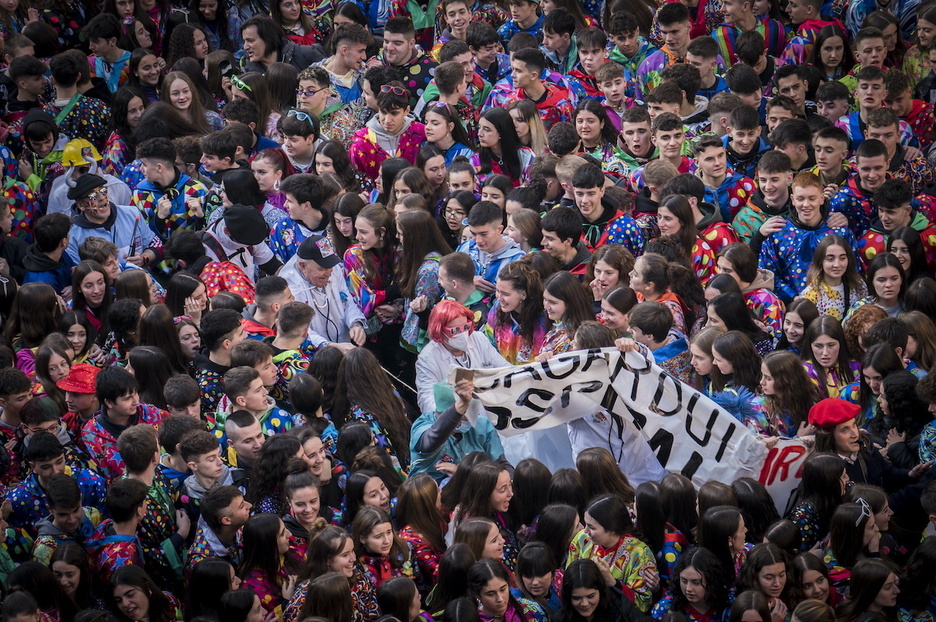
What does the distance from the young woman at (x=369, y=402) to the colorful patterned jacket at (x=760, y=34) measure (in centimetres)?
574

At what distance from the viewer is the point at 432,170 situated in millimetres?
10797

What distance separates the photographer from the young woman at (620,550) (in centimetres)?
704

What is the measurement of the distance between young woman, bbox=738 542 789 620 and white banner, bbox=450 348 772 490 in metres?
1.13

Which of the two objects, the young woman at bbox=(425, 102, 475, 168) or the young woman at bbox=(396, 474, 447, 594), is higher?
the young woman at bbox=(425, 102, 475, 168)

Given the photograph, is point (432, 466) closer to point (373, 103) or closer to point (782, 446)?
point (782, 446)

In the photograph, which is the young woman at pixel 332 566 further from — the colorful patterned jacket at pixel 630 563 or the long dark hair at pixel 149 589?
the colorful patterned jacket at pixel 630 563

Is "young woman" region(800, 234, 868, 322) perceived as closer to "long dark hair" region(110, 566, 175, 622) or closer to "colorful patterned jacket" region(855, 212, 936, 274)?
"colorful patterned jacket" region(855, 212, 936, 274)

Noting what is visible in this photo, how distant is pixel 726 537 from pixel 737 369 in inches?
62.0

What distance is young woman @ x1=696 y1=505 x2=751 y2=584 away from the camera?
7.00m

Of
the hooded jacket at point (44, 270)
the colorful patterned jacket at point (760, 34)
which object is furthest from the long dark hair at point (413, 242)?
the colorful patterned jacket at point (760, 34)

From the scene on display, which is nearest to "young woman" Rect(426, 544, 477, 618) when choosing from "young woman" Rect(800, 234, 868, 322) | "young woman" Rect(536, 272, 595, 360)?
"young woman" Rect(536, 272, 595, 360)

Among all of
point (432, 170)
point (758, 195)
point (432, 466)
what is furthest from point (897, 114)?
point (432, 466)

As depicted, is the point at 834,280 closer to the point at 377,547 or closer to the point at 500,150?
the point at 500,150

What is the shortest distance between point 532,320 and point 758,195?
236 cm
